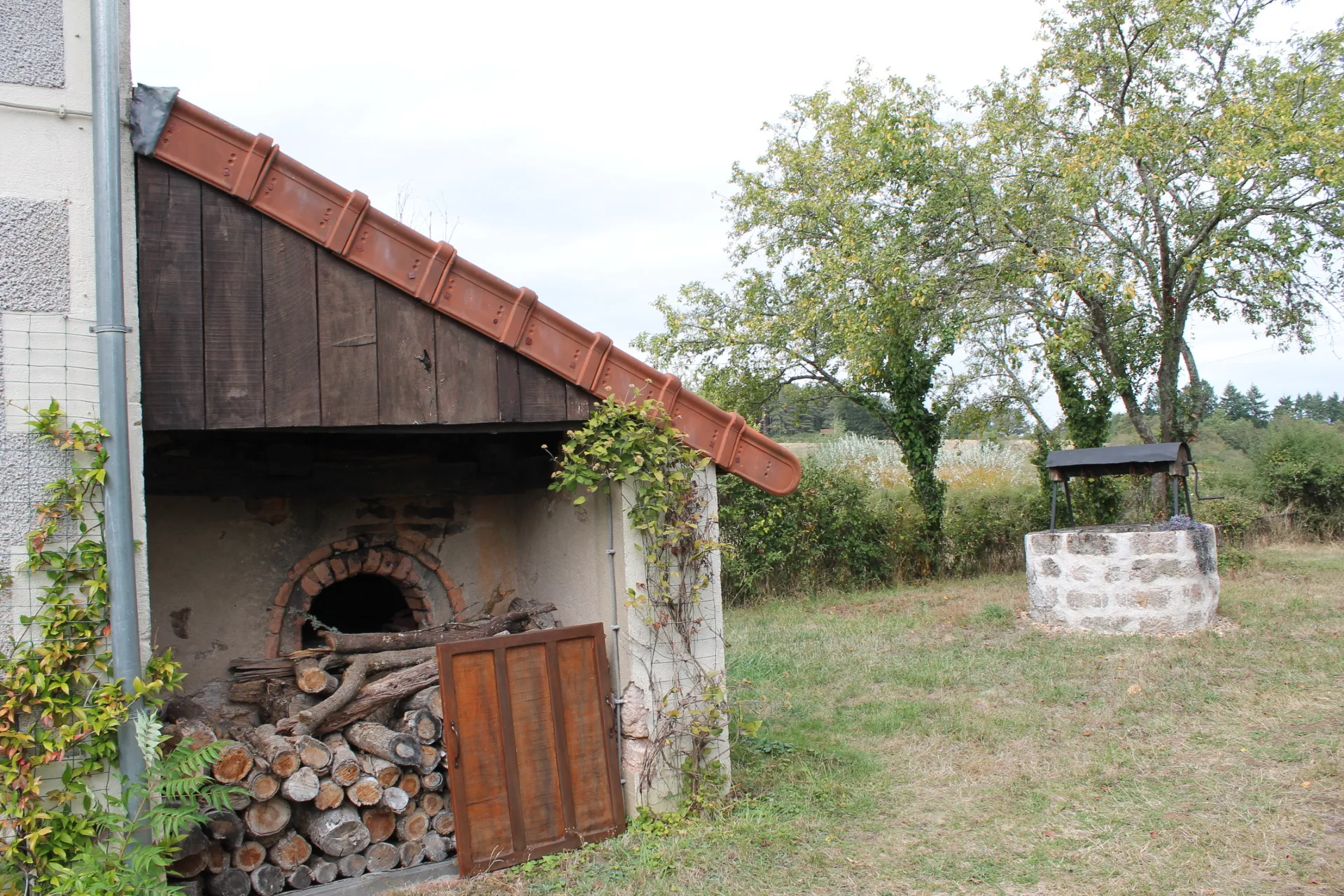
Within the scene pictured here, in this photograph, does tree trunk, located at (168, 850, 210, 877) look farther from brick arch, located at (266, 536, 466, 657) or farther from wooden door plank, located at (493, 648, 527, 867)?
brick arch, located at (266, 536, 466, 657)

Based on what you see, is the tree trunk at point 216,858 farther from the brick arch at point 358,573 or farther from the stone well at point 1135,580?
the stone well at point 1135,580

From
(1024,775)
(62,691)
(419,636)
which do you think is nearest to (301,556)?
(419,636)

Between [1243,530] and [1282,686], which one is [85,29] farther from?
[1243,530]

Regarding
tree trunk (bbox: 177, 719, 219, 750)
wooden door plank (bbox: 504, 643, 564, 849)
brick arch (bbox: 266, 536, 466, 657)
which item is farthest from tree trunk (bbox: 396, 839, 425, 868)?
brick arch (bbox: 266, 536, 466, 657)

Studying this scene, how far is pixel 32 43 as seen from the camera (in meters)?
3.48

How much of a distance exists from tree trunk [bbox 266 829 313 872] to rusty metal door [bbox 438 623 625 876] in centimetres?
72

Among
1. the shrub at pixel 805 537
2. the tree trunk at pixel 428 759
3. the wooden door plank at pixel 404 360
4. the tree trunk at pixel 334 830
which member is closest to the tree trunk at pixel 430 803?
the tree trunk at pixel 428 759

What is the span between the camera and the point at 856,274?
1392cm

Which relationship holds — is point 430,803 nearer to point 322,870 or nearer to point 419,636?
point 322,870

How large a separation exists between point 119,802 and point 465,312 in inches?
98.9

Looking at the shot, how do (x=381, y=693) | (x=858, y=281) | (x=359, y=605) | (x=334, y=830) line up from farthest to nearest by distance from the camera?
(x=858, y=281)
(x=359, y=605)
(x=381, y=693)
(x=334, y=830)

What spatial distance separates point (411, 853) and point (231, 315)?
9.12 feet

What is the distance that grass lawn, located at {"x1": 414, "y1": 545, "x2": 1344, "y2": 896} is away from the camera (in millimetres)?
4348

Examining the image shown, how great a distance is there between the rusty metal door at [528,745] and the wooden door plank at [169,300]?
67.2 inches
